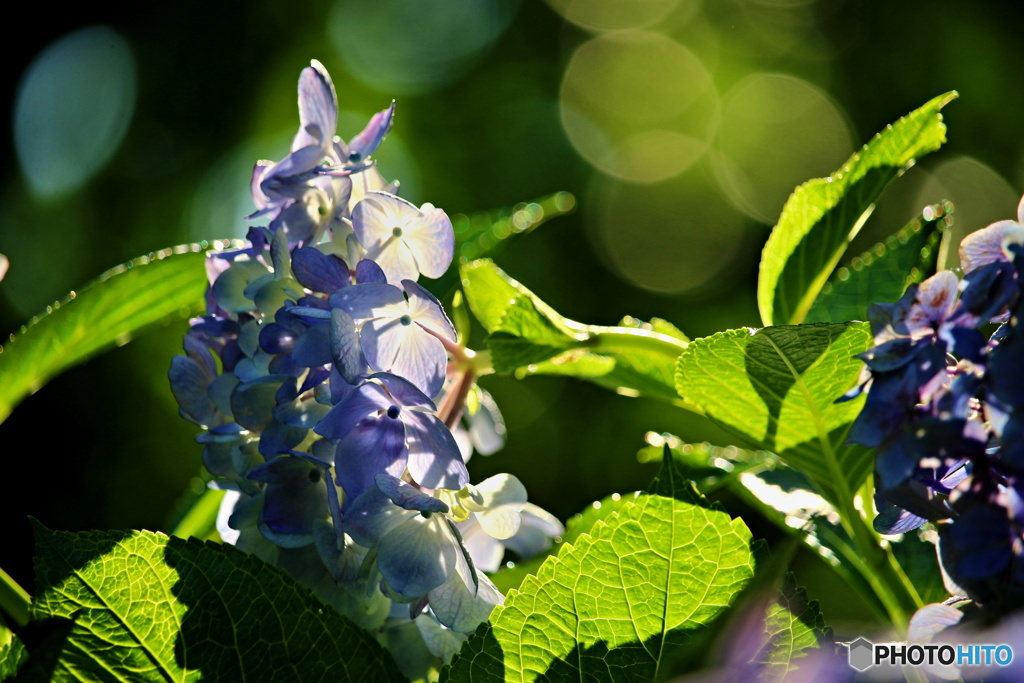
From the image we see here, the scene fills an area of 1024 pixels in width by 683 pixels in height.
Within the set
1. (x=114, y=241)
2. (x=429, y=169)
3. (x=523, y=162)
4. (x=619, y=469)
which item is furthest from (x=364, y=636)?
(x=114, y=241)

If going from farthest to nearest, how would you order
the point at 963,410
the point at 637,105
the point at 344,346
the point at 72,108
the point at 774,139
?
the point at 637,105, the point at 72,108, the point at 774,139, the point at 344,346, the point at 963,410

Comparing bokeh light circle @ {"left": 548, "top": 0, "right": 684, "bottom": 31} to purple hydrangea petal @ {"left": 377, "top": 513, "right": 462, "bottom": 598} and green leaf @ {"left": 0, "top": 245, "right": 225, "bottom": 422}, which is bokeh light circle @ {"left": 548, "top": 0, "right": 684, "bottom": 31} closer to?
green leaf @ {"left": 0, "top": 245, "right": 225, "bottom": 422}

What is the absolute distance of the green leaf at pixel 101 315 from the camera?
613mm

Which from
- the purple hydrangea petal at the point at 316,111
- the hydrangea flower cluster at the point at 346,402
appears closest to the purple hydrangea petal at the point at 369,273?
the hydrangea flower cluster at the point at 346,402

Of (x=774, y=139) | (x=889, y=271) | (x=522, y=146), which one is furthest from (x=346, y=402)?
(x=774, y=139)

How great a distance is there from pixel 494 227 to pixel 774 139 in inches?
122

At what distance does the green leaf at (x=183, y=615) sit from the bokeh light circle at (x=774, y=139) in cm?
288

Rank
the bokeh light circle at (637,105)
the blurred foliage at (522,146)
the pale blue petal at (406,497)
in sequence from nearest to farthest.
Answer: the pale blue petal at (406,497) → the blurred foliage at (522,146) → the bokeh light circle at (637,105)

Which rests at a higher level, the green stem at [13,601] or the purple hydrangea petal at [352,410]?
the purple hydrangea petal at [352,410]

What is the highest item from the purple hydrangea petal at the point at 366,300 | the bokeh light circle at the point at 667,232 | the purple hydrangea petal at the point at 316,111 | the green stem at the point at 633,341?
the purple hydrangea petal at the point at 316,111

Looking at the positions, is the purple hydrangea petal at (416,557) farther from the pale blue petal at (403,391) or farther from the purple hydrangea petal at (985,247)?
the purple hydrangea petal at (985,247)

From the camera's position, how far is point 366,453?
1.42 ft

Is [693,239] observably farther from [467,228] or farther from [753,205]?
[467,228]

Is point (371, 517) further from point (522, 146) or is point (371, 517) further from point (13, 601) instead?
point (522, 146)
